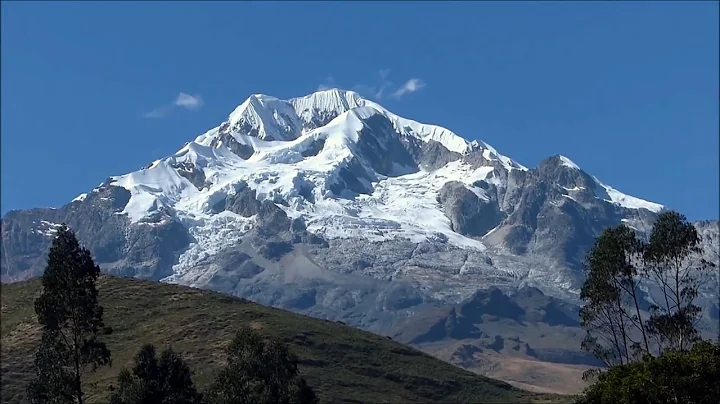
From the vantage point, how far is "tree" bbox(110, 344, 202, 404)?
113 metres

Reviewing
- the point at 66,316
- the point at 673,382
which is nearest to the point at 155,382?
the point at 66,316

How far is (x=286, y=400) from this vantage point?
12044 cm

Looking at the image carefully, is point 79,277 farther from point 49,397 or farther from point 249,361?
point 249,361

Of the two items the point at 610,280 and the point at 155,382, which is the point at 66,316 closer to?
the point at 155,382

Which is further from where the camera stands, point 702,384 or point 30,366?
point 30,366

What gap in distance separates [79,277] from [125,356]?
113 meters

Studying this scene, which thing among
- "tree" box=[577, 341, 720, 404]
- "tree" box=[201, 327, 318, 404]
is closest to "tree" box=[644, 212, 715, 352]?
"tree" box=[577, 341, 720, 404]

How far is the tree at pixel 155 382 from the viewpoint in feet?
370

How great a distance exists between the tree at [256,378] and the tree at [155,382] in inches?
197

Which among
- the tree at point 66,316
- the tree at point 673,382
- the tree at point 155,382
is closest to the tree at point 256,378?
the tree at point 155,382

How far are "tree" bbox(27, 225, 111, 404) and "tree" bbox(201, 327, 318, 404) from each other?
25564 mm

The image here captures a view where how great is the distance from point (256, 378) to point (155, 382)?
12.1 m

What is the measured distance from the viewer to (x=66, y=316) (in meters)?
90.1

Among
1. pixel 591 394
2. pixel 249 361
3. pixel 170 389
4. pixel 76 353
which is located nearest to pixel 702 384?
pixel 591 394
